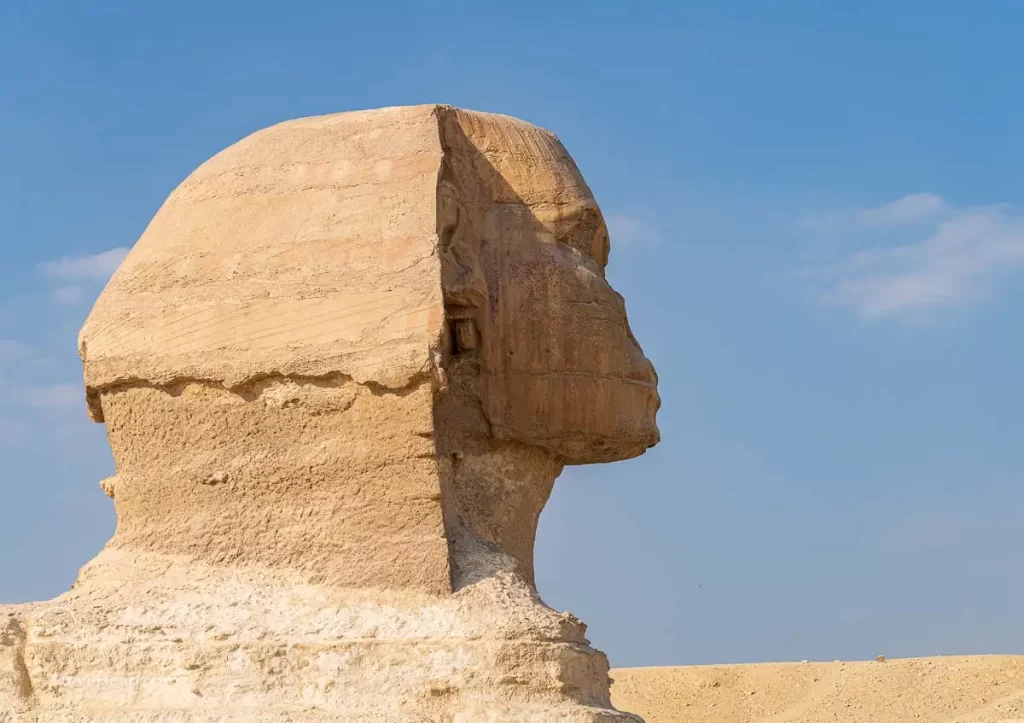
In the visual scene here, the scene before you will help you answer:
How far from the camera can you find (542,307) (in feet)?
25.2

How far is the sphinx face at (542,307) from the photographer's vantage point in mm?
7621

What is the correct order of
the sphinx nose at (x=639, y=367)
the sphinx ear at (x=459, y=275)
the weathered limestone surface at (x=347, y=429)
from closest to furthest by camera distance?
the weathered limestone surface at (x=347, y=429) → the sphinx ear at (x=459, y=275) → the sphinx nose at (x=639, y=367)

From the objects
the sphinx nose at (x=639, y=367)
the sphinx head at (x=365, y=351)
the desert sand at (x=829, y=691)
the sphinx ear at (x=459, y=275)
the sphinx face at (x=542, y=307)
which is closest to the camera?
the sphinx head at (x=365, y=351)

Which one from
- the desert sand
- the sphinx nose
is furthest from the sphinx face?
the desert sand

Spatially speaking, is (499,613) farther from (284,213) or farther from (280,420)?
(284,213)

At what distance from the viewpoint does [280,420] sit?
7156 millimetres

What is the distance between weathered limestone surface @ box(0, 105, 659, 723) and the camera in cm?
661

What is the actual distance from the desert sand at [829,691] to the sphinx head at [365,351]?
14338 millimetres

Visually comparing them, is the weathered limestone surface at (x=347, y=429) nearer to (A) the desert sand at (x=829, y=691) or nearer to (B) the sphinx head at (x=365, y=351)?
(B) the sphinx head at (x=365, y=351)

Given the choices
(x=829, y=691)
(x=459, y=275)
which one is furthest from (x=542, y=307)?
(x=829, y=691)

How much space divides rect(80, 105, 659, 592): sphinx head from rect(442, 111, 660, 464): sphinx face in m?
0.01

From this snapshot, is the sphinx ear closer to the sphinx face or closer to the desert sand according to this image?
the sphinx face

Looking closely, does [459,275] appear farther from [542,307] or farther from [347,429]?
[347,429]

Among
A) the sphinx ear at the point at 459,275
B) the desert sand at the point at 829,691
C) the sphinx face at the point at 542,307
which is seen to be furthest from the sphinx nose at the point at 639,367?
the desert sand at the point at 829,691
